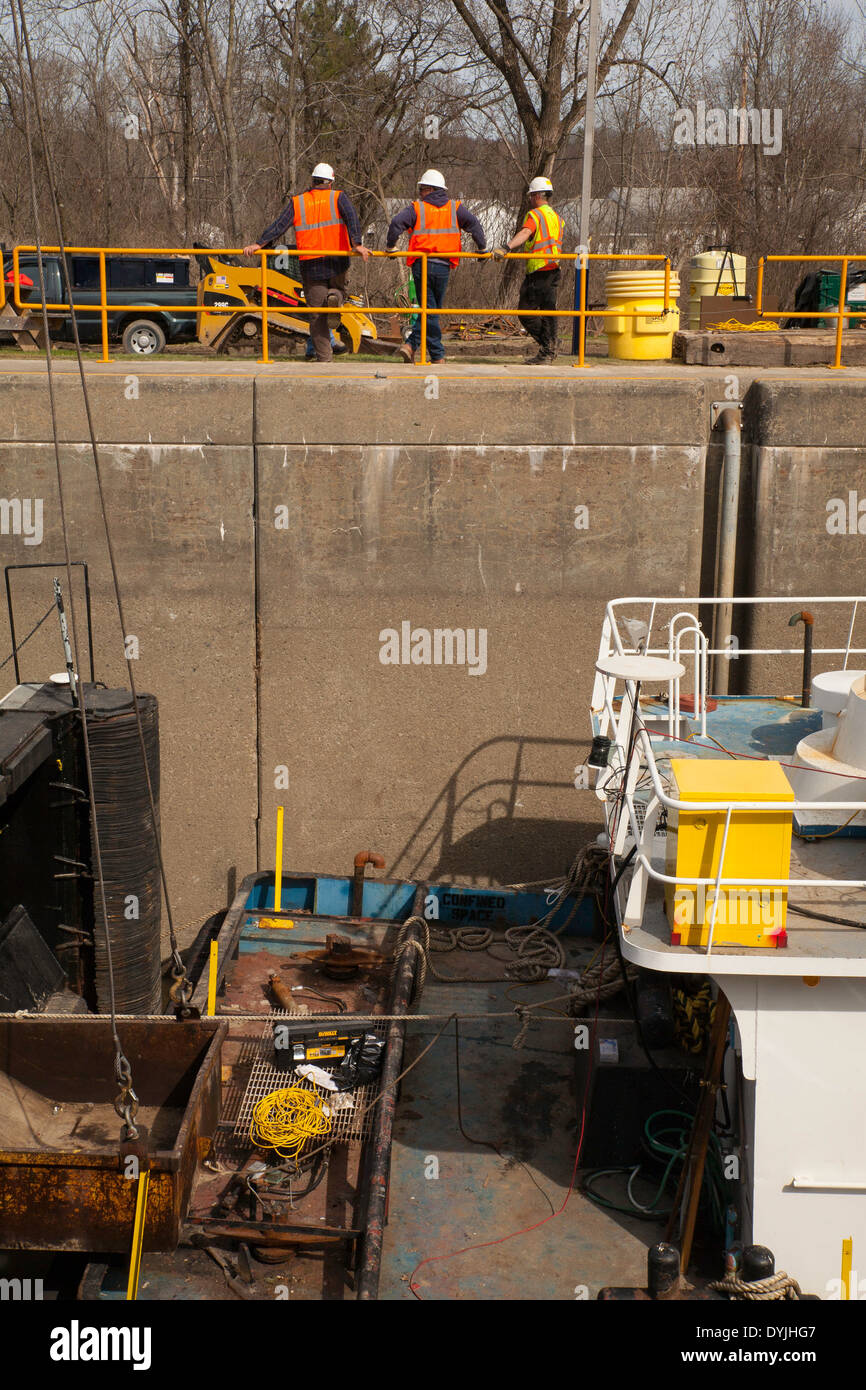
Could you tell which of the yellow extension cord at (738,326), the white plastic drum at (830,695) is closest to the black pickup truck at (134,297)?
the yellow extension cord at (738,326)

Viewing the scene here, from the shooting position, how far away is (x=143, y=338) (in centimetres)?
1875

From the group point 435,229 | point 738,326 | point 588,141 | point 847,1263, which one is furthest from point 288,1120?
point 588,141

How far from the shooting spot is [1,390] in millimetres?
9953

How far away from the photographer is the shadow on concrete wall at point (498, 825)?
10.4 metres

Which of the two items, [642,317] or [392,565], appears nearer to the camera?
[392,565]

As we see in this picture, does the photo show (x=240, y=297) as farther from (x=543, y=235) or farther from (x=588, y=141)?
(x=543, y=235)

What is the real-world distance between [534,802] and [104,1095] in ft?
14.9

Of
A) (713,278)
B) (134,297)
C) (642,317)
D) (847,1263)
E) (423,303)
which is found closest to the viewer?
(847,1263)

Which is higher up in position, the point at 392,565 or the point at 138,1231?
the point at 392,565

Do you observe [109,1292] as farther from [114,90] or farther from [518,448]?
[114,90]

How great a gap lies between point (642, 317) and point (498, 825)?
5.94 metres

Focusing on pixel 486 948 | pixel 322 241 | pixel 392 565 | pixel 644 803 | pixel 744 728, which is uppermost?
pixel 322 241

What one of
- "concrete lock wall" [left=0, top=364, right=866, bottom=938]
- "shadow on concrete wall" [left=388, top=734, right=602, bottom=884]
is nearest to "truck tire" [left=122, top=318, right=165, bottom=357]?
"concrete lock wall" [left=0, top=364, right=866, bottom=938]

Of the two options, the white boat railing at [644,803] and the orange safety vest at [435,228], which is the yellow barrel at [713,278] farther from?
the white boat railing at [644,803]
